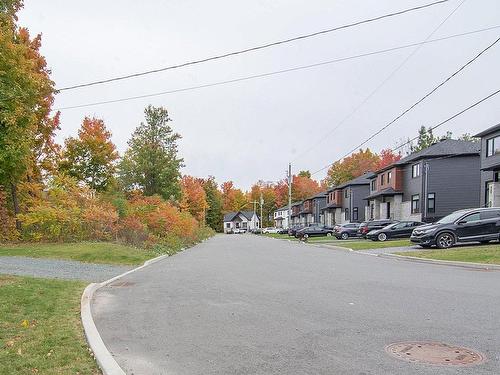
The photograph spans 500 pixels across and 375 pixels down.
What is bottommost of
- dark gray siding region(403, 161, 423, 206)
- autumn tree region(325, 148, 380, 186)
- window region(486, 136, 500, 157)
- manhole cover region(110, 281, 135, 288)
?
manhole cover region(110, 281, 135, 288)

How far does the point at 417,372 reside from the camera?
4.69 metres

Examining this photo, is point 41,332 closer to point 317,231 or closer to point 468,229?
point 468,229

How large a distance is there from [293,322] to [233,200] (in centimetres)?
14100

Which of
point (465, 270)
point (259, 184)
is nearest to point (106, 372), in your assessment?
point (465, 270)

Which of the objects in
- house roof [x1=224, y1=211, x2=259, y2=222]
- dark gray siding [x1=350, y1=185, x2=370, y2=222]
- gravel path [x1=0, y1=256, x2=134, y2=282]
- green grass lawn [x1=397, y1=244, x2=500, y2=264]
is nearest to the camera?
gravel path [x1=0, y1=256, x2=134, y2=282]

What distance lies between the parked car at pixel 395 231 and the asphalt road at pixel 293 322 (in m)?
19.7

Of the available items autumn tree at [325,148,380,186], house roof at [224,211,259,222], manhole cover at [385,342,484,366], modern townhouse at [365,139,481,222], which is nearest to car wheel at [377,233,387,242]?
modern townhouse at [365,139,481,222]

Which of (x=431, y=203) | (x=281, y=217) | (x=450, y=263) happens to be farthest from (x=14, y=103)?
(x=281, y=217)

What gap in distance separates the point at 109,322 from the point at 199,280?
5145 millimetres

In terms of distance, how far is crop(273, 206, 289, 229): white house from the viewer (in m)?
126

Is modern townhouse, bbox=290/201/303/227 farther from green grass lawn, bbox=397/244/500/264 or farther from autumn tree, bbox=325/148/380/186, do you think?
green grass lawn, bbox=397/244/500/264

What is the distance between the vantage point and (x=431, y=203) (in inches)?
1606

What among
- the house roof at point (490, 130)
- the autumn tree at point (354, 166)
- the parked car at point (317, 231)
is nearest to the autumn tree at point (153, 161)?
the parked car at point (317, 231)

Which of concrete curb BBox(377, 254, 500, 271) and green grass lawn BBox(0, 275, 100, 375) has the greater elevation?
concrete curb BBox(377, 254, 500, 271)
